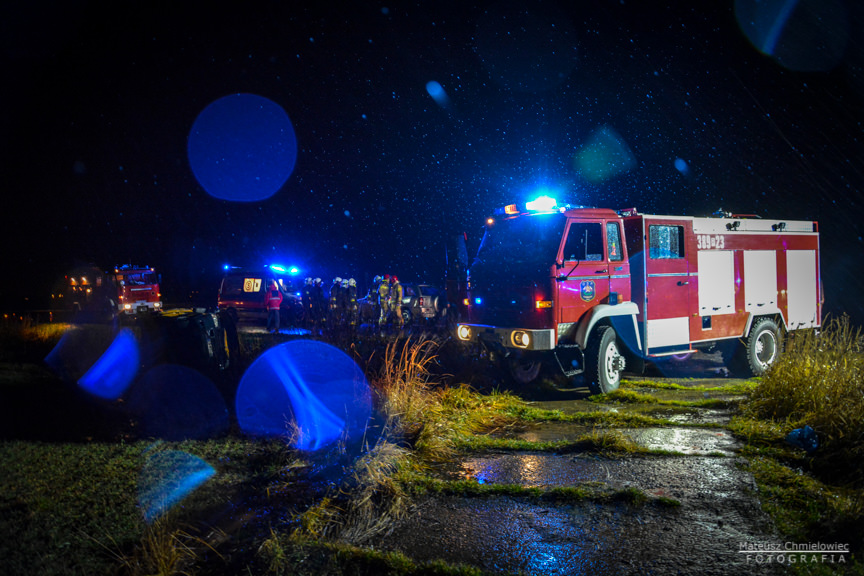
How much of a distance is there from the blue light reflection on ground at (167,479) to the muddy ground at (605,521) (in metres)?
1.78

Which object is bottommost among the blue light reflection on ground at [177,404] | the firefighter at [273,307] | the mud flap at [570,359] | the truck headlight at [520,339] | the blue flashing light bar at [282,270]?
the blue light reflection on ground at [177,404]

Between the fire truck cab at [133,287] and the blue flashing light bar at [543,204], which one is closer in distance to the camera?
the blue flashing light bar at [543,204]

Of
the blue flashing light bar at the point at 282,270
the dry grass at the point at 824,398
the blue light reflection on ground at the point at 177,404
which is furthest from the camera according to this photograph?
the blue flashing light bar at the point at 282,270

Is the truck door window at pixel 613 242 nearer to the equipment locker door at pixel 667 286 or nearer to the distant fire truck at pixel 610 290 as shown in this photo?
the distant fire truck at pixel 610 290

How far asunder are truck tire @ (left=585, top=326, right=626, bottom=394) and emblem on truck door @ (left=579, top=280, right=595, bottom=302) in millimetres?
530

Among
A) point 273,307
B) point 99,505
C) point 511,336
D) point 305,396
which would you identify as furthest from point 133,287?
point 99,505

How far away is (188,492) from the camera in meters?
4.50

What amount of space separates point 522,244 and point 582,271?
3.22 ft

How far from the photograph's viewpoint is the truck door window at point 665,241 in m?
8.91

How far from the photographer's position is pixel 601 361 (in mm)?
8297

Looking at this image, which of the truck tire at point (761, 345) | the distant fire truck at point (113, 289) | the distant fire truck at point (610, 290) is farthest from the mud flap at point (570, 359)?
the distant fire truck at point (113, 289)

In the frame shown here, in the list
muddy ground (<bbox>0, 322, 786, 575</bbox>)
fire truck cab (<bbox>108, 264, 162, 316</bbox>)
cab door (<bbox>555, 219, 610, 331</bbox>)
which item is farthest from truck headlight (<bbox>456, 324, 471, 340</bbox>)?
fire truck cab (<bbox>108, 264, 162, 316</bbox>)

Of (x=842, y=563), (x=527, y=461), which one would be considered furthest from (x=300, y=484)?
(x=842, y=563)

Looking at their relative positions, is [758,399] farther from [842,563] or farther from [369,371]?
[369,371]
